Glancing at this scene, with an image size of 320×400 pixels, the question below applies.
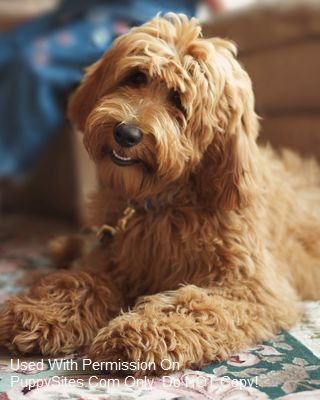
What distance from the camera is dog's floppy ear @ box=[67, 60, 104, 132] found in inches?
64.6

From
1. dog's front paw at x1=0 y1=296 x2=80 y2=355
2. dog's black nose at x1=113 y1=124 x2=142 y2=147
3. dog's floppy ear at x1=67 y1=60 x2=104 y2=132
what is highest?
dog's floppy ear at x1=67 y1=60 x2=104 y2=132

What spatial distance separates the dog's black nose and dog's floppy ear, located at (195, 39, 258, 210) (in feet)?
0.70

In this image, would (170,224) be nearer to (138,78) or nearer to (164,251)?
(164,251)

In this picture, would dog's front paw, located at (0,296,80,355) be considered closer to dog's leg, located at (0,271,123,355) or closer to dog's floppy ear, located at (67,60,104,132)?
dog's leg, located at (0,271,123,355)

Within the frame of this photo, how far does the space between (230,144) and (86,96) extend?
0.43m

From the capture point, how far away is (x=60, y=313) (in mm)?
1494

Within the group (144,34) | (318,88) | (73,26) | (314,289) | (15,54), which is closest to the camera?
(144,34)

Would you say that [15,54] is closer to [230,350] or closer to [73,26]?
[73,26]

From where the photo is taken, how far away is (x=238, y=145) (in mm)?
1504

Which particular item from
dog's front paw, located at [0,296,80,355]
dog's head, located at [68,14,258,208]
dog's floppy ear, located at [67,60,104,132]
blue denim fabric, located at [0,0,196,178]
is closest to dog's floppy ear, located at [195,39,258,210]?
dog's head, located at [68,14,258,208]

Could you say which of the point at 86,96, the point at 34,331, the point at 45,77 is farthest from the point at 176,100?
the point at 45,77

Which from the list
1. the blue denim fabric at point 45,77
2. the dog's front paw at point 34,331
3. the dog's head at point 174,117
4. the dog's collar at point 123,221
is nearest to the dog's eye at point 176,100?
the dog's head at point 174,117

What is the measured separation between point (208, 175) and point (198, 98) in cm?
21

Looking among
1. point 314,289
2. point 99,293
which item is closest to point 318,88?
point 314,289
